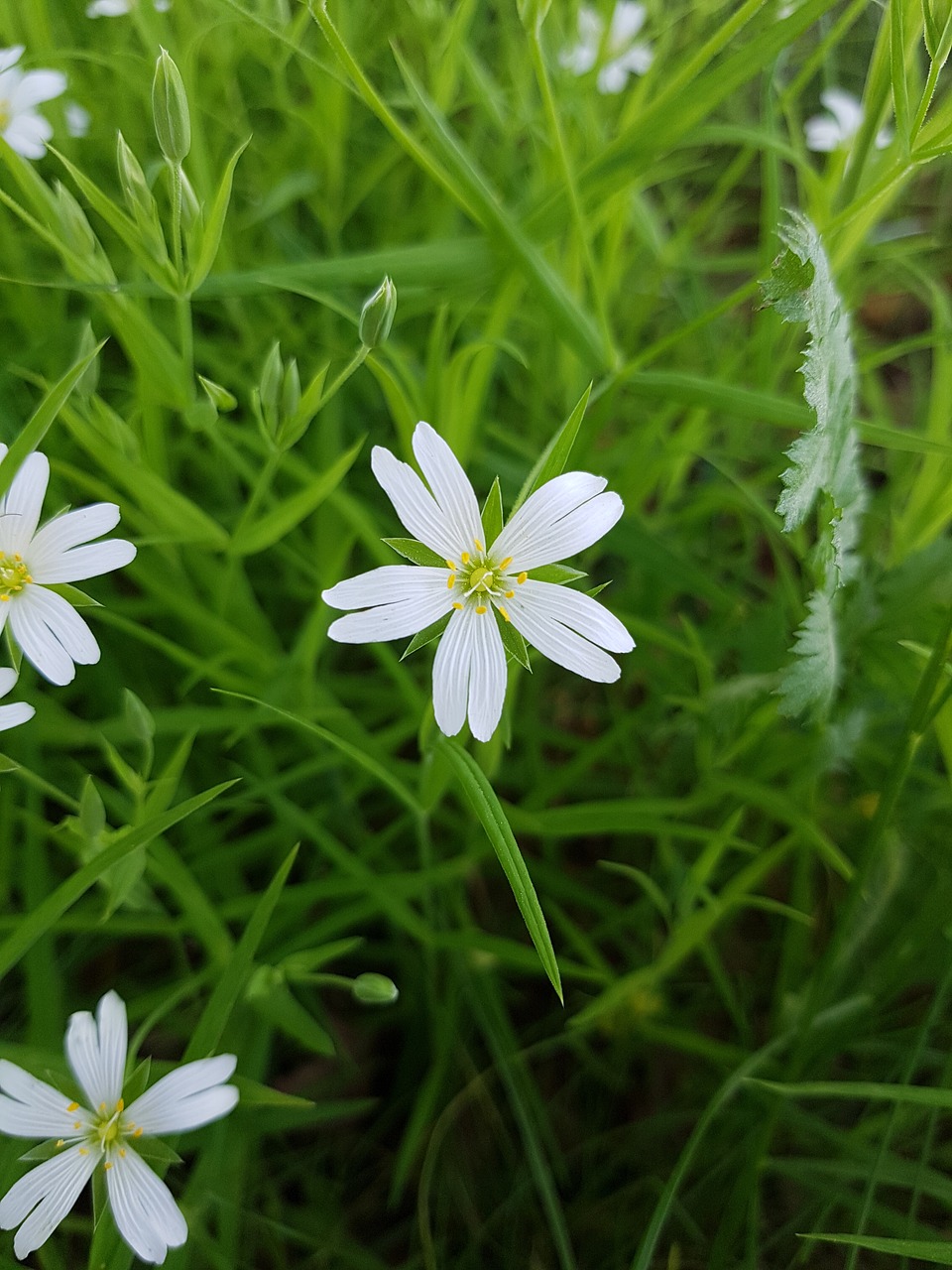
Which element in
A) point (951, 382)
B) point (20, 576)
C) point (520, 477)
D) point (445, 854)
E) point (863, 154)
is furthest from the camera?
point (445, 854)

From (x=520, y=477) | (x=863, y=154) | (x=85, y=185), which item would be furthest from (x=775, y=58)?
(x=85, y=185)

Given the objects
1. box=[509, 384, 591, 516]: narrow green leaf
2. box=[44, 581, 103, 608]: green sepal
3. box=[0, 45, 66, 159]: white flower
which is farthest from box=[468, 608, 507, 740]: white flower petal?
box=[0, 45, 66, 159]: white flower

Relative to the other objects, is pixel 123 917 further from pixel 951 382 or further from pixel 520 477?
pixel 951 382

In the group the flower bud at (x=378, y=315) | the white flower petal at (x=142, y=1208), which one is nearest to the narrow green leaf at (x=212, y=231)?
the flower bud at (x=378, y=315)

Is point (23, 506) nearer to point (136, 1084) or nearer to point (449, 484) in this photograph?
point (449, 484)

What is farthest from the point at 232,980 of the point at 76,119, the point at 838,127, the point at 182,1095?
the point at 838,127

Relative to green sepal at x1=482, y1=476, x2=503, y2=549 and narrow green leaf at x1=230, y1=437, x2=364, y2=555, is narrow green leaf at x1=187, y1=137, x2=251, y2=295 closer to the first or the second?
narrow green leaf at x1=230, y1=437, x2=364, y2=555
